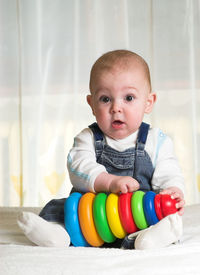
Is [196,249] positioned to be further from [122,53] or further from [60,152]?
[60,152]

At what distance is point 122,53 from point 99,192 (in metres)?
0.38

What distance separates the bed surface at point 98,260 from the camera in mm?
893

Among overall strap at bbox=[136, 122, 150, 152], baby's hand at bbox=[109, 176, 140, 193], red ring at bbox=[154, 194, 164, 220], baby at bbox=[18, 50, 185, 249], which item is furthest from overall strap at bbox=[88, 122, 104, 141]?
red ring at bbox=[154, 194, 164, 220]

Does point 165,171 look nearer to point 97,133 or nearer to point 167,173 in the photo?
point 167,173

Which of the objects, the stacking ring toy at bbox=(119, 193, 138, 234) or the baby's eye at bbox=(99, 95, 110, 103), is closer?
the stacking ring toy at bbox=(119, 193, 138, 234)

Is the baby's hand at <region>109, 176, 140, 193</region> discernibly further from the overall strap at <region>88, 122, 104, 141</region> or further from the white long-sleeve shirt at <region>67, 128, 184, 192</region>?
the overall strap at <region>88, 122, 104, 141</region>

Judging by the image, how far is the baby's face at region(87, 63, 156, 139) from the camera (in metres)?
1.29

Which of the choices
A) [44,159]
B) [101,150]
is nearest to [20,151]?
[44,159]

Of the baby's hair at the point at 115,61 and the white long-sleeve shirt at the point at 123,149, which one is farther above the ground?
the baby's hair at the point at 115,61

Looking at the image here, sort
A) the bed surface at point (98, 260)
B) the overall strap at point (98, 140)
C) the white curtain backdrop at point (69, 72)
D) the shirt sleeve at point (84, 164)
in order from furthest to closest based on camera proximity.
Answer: the white curtain backdrop at point (69, 72)
the overall strap at point (98, 140)
the shirt sleeve at point (84, 164)
the bed surface at point (98, 260)

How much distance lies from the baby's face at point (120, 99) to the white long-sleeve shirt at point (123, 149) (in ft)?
0.17

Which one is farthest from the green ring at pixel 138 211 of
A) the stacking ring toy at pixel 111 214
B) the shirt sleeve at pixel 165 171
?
the shirt sleeve at pixel 165 171

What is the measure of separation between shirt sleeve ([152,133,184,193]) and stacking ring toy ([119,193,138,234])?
210mm

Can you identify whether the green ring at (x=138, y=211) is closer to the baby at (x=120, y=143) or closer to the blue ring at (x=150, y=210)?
the blue ring at (x=150, y=210)
